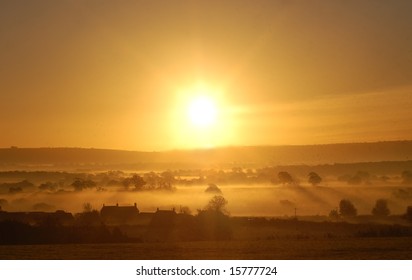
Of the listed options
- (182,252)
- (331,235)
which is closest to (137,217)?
(182,252)

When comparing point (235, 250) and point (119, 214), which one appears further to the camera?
point (119, 214)

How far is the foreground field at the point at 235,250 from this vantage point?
728 centimetres

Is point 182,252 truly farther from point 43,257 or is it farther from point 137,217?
point 43,257

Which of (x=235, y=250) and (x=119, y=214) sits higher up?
(x=119, y=214)

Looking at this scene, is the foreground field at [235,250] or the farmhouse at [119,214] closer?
the foreground field at [235,250]

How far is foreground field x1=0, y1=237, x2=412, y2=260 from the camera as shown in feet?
23.9

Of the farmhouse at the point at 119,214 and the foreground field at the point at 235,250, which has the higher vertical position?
the farmhouse at the point at 119,214

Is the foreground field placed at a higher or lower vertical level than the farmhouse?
lower

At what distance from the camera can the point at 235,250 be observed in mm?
7387

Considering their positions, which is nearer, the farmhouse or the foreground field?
the foreground field
